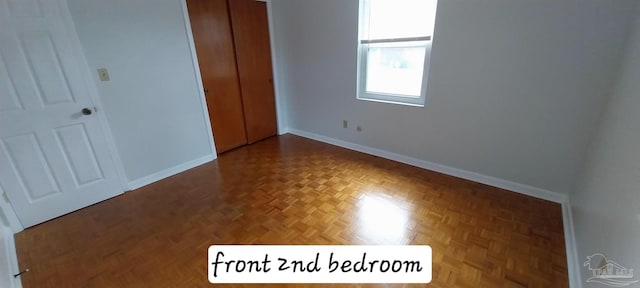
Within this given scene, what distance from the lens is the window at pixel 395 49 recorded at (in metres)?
2.50

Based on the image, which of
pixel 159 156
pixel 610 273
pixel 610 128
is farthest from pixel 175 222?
pixel 610 128

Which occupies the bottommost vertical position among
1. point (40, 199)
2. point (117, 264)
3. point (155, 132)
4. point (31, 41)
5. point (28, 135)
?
point (117, 264)

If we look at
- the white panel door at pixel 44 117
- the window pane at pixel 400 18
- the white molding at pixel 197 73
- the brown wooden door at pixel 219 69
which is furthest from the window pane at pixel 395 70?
the white panel door at pixel 44 117

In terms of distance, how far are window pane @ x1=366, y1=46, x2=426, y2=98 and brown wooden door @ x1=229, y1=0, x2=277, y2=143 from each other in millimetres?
1469

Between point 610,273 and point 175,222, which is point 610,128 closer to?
point 610,273

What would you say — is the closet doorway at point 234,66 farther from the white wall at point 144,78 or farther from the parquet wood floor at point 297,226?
the parquet wood floor at point 297,226

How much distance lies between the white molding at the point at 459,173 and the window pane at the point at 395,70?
28.7 inches

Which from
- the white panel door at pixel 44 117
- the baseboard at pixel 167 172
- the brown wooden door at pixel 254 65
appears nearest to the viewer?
the white panel door at pixel 44 117

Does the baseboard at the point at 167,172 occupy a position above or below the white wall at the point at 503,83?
below

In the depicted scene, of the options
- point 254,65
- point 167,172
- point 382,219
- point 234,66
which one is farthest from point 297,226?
point 254,65

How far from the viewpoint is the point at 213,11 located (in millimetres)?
2832

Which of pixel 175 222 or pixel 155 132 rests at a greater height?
pixel 155 132

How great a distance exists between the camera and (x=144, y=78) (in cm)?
241

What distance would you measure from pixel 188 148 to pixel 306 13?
2.18 meters
